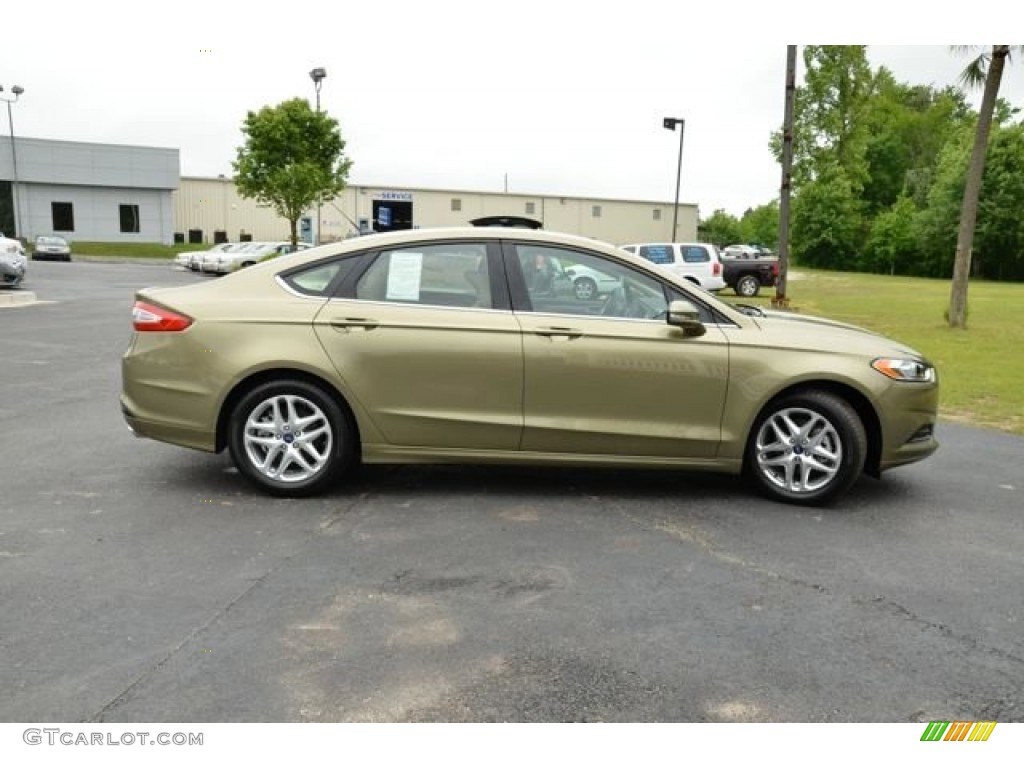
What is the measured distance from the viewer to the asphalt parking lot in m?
2.91

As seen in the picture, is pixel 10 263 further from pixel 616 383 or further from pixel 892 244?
pixel 892 244

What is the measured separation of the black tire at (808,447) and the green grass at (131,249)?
47.7 metres

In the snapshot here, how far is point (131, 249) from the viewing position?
49.8 metres

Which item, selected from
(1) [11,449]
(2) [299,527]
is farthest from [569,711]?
→ (1) [11,449]

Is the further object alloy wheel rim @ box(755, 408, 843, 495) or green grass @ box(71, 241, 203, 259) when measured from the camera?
green grass @ box(71, 241, 203, 259)

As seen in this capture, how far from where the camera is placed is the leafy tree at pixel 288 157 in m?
37.0

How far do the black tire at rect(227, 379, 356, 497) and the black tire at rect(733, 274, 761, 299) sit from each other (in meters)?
25.8

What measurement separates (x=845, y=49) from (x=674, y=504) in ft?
206

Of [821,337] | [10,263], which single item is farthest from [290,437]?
[10,263]

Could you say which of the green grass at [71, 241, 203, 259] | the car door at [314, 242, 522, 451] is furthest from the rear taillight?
the green grass at [71, 241, 203, 259]

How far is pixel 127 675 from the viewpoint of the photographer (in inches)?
118

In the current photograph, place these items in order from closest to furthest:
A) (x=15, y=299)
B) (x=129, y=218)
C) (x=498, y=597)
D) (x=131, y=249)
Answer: (x=498, y=597), (x=15, y=299), (x=131, y=249), (x=129, y=218)

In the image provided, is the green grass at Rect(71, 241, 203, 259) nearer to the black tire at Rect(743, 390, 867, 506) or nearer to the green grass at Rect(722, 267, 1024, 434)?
the green grass at Rect(722, 267, 1024, 434)

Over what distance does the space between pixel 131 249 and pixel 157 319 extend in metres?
49.4
